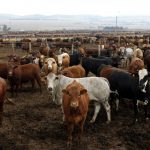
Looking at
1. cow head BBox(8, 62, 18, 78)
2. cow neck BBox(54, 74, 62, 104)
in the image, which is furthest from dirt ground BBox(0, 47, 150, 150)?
cow head BBox(8, 62, 18, 78)

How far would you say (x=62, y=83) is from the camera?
9.19 metres

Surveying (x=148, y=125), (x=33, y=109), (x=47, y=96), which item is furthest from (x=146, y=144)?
(x=47, y=96)

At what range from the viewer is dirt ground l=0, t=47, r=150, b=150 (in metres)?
7.76

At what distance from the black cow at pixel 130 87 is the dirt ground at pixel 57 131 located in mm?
688

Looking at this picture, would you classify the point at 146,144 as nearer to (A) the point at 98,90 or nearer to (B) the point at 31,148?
(A) the point at 98,90

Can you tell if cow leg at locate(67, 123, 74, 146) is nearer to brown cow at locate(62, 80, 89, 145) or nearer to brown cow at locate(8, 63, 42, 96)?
brown cow at locate(62, 80, 89, 145)

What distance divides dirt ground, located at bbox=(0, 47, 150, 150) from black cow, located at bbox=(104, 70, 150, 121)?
2.26 ft

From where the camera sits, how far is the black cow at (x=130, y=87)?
363 inches

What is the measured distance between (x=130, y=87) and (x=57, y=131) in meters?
2.47

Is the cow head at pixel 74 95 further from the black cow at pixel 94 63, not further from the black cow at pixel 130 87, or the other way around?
the black cow at pixel 94 63

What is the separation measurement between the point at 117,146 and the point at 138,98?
2.05 metres

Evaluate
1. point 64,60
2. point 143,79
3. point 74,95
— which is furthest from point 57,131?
point 64,60

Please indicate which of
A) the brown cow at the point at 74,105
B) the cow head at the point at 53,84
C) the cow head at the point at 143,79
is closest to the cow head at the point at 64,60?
the cow head at the point at 53,84

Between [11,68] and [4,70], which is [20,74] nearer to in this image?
[11,68]
